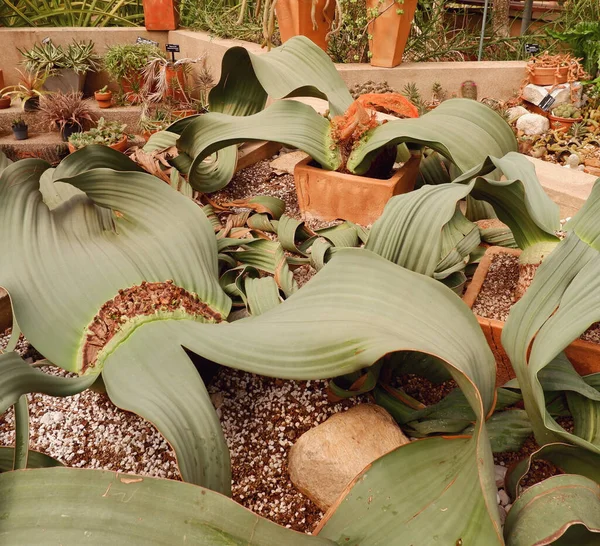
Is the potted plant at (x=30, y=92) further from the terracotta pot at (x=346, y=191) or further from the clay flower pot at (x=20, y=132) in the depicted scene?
the terracotta pot at (x=346, y=191)

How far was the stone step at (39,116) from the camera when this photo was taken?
3021mm

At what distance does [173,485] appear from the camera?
1.80 feet

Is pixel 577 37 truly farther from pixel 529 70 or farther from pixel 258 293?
pixel 258 293

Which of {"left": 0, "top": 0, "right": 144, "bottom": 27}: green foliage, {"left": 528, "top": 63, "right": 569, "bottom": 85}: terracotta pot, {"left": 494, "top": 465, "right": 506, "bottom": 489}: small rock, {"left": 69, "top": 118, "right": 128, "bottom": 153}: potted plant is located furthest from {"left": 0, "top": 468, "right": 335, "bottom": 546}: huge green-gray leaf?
{"left": 0, "top": 0, "right": 144, "bottom": 27}: green foliage

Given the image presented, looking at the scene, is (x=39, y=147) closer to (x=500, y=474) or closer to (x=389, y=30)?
(x=389, y=30)

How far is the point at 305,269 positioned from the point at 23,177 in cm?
61

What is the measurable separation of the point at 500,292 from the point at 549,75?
6.35 ft

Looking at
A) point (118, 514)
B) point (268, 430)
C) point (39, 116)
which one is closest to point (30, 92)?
point (39, 116)

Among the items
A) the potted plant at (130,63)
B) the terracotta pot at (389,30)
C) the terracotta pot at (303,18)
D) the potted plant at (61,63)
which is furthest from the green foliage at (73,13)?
the terracotta pot at (389,30)

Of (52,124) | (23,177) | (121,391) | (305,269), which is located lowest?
(52,124)

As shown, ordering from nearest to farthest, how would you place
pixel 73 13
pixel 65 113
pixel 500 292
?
1. pixel 500 292
2. pixel 65 113
3. pixel 73 13

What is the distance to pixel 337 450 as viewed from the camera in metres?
0.85

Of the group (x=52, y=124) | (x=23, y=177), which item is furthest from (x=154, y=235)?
(x=52, y=124)

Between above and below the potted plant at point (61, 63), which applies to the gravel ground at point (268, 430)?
below
